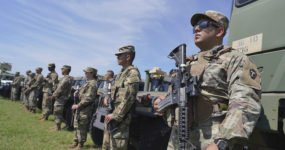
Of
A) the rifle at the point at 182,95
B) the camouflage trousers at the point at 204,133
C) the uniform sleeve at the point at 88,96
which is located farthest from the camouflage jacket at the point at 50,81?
the camouflage trousers at the point at 204,133

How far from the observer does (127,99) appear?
322 centimetres

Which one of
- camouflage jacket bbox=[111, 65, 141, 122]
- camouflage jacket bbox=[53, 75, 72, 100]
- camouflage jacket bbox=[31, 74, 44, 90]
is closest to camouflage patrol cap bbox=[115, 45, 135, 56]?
camouflage jacket bbox=[111, 65, 141, 122]

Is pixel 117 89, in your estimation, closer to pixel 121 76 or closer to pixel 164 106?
pixel 121 76

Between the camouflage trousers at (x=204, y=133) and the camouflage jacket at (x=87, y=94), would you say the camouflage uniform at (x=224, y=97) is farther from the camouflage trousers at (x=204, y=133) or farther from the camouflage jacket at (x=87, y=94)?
the camouflage jacket at (x=87, y=94)

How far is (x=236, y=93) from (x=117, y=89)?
2.17 metres

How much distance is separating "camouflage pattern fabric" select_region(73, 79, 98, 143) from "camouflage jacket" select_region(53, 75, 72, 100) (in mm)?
1710

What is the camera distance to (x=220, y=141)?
143 centimetres

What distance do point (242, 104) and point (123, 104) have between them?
1.98 metres

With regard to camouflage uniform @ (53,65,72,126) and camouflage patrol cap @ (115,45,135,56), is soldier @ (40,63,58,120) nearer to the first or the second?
camouflage uniform @ (53,65,72,126)

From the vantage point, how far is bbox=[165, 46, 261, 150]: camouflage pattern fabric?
4.71 feet

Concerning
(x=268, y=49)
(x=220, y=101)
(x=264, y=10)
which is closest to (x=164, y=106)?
(x=220, y=101)

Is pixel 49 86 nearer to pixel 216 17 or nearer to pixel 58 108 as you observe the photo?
pixel 58 108

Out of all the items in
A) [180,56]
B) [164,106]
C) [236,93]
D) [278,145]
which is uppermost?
[180,56]

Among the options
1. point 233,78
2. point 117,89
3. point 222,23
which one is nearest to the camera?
point 233,78
